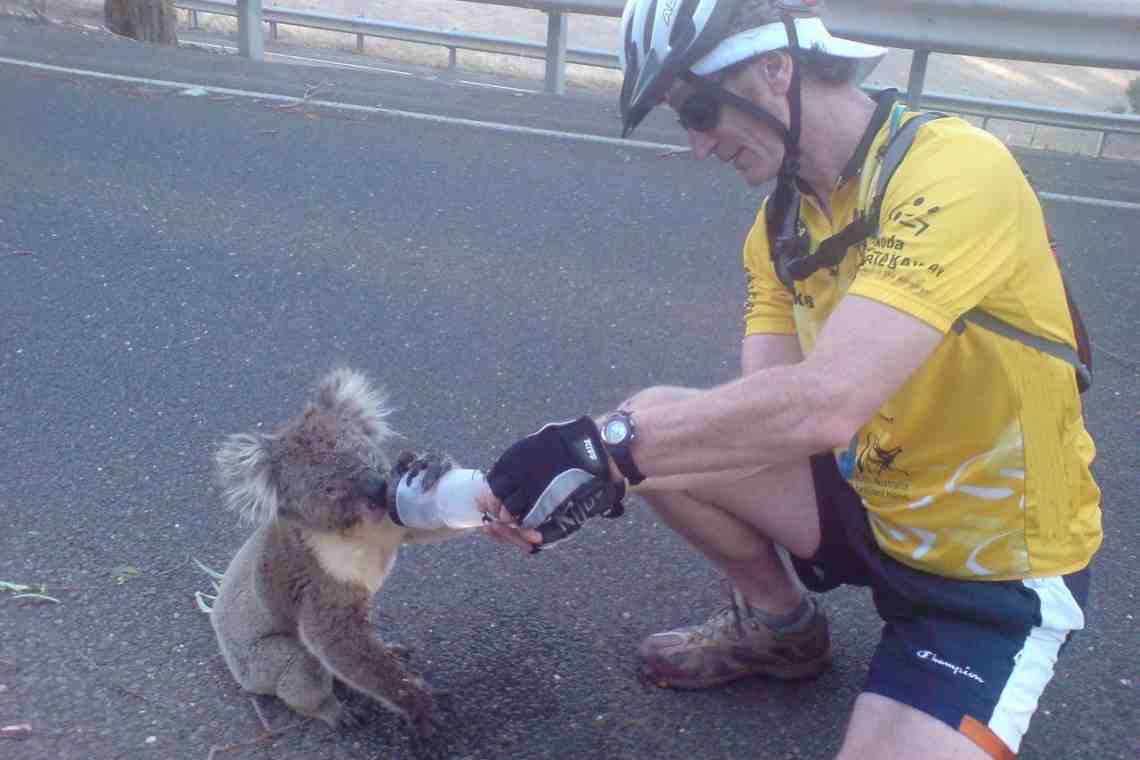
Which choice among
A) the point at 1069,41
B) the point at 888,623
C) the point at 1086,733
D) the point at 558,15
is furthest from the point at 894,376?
the point at 558,15

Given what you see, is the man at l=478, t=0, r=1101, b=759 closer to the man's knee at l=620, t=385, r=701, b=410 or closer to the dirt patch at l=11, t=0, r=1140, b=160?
the man's knee at l=620, t=385, r=701, b=410

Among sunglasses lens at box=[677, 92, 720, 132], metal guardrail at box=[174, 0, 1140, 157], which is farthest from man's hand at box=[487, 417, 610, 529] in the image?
metal guardrail at box=[174, 0, 1140, 157]

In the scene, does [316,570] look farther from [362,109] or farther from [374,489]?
[362,109]

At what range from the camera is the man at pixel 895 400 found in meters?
2.13

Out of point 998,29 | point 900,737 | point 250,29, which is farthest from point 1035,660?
point 250,29

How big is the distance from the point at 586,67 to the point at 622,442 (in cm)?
1690

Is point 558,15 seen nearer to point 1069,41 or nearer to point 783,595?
point 1069,41

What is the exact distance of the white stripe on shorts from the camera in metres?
2.26

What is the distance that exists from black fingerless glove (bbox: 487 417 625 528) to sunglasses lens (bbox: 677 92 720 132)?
2.30ft

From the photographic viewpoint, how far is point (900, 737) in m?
2.26

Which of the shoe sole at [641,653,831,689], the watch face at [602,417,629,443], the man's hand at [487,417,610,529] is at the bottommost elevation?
the shoe sole at [641,653,831,689]

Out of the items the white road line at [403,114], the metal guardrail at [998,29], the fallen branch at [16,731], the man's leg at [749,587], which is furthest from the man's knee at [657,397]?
the metal guardrail at [998,29]

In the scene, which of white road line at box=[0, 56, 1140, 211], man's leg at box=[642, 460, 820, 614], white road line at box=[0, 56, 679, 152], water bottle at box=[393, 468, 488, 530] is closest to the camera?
water bottle at box=[393, 468, 488, 530]

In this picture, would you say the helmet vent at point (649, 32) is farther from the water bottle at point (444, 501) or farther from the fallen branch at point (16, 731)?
the fallen branch at point (16, 731)
